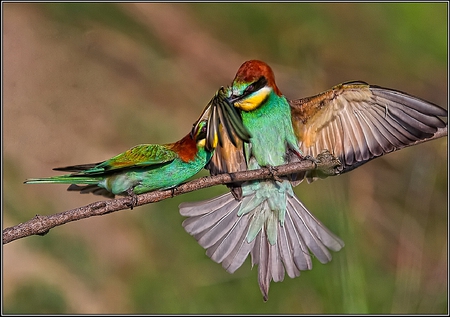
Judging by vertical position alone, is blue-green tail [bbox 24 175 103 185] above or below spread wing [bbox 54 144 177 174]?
below

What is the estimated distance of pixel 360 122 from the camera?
2.40 m

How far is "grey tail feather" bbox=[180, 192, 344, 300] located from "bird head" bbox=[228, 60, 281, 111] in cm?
43

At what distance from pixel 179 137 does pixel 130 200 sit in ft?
10.0

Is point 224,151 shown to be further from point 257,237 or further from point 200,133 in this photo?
point 257,237

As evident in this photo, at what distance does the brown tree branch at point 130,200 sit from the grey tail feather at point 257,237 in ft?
1.52

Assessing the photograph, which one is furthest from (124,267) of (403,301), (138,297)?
(403,301)

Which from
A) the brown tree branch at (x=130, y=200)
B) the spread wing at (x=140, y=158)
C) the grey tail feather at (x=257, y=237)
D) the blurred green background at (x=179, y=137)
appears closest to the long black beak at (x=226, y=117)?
the brown tree branch at (x=130, y=200)

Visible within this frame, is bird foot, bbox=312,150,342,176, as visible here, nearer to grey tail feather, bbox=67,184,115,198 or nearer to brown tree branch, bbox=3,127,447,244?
brown tree branch, bbox=3,127,447,244

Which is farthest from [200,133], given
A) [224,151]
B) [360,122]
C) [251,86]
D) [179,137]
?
[179,137]

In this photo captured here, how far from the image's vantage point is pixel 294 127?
244 cm

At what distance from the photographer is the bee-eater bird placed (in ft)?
7.55

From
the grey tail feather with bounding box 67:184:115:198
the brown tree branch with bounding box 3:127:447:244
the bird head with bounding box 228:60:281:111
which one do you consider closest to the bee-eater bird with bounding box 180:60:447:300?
the bird head with bounding box 228:60:281:111

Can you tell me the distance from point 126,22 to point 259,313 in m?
2.89

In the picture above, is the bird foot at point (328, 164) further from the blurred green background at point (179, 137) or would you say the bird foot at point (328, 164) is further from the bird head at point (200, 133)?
the blurred green background at point (179, 137)
